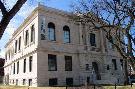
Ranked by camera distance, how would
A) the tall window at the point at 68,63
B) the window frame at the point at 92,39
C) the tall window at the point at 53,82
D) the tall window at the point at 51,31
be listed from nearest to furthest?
1. the tall window at the point at 53,82
2. the tall window at the point at 51,31
3. the tall window at the point at 68,63
4. the window frame at the point at 92,39

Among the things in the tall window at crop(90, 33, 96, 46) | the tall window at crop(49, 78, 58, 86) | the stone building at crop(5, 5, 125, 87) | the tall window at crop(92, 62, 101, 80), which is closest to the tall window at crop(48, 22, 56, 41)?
the stone building at crop(5, 5, 125, 87)

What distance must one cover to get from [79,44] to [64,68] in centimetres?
562

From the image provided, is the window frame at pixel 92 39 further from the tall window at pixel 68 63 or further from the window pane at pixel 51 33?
the window pane at pixel 51 33

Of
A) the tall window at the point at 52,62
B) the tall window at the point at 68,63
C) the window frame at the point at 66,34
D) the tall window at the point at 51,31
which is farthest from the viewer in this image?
the window frame at the point at 66,34

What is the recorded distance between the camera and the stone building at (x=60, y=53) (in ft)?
123

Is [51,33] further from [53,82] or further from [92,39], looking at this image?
[92,39]

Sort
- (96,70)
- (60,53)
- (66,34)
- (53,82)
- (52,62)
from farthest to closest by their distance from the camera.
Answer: (96,70) → (66,34) → (60,53) → (52,62) → (53,82)

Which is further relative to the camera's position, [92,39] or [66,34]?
[92,39]

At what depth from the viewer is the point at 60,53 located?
39281 millimetres

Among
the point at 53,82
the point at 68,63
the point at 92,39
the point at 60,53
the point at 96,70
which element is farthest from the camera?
the point at 92,39

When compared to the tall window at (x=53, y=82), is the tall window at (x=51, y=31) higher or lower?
higher

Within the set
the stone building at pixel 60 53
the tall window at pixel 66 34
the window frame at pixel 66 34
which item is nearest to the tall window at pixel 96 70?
the stone building at pixel 60 53

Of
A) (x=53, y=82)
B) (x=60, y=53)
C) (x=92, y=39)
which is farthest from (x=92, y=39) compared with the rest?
(x=53, y=82)

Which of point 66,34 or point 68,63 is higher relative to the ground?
point 66,34
